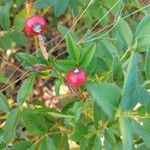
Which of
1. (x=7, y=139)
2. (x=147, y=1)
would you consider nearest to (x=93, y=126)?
(x=7, y=139)

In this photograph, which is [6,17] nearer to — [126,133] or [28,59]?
[28,59]

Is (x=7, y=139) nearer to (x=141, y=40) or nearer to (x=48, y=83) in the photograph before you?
(x=141, y=40)

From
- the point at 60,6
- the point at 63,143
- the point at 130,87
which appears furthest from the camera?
the point at 60,6

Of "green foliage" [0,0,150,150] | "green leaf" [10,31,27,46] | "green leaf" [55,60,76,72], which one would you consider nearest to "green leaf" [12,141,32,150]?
"green foliage" [0,0,150,150]

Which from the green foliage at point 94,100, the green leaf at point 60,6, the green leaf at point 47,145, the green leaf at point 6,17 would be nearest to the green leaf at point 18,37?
the green leaf at point 6,17

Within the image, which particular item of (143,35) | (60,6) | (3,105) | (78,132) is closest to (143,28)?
(143,35)

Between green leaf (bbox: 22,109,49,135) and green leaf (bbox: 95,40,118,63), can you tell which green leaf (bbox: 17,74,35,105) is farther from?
green leaf (bbox: 95,40,118,63)
